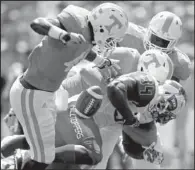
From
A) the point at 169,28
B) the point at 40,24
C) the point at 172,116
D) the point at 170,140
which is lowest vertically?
the point at 170,140

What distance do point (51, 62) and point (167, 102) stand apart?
1.01 meters

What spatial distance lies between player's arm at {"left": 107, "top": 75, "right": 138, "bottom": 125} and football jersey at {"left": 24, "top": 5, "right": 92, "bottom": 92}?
0.31 metres

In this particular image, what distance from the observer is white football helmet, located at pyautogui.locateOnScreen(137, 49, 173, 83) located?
580 cm

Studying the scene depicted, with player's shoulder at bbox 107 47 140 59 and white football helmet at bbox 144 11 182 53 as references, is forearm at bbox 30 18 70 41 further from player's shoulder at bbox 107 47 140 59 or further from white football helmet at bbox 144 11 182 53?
white football helmet at bbox 144 11 182 53

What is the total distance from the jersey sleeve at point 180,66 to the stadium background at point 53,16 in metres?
1.99

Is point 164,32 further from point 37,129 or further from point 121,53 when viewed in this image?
point 37,129

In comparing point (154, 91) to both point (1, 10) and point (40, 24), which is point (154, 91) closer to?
point (40, 24)

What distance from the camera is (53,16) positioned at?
29.3ft

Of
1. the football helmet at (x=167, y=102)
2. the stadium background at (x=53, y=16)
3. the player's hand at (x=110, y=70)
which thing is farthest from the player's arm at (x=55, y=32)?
the stadium background at (x=53, y=16)

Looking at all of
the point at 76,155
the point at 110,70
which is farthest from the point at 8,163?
the point at 110,70

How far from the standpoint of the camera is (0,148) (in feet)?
20.6

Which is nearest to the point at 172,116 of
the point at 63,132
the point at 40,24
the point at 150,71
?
the point at 150,71

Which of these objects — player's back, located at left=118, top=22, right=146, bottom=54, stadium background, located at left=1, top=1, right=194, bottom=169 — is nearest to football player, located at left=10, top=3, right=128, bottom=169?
player's back, located at left=118, top=22, right=146, bottom=54

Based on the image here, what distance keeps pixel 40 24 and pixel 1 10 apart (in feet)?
14.0
